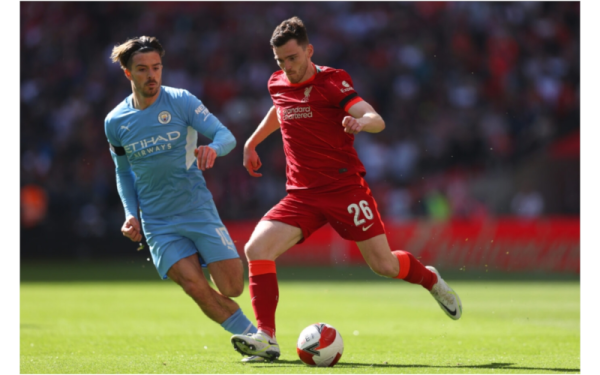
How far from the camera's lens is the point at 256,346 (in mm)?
5180

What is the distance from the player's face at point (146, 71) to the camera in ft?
18.7

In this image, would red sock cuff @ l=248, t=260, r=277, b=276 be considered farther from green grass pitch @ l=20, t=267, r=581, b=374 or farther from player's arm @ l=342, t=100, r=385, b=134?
player's arm @ l=342, t=100, r=385, b=134

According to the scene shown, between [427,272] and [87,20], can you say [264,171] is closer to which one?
[87,20]

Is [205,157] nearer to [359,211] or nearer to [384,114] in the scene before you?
[359,211]

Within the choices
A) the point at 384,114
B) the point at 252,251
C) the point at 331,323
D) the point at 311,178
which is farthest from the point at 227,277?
the point at 384,114

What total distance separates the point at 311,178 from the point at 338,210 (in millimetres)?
311

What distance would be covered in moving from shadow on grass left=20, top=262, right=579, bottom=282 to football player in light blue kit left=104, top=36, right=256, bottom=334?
751 centimetres

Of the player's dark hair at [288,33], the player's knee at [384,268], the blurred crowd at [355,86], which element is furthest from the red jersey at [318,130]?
the blurred crowd at [355,86]

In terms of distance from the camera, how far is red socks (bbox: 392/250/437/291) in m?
5.84

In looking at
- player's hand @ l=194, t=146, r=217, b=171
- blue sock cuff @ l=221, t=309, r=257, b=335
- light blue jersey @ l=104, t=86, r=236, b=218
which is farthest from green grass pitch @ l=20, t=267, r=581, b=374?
player's hand @ l=194, t=146, r=217, b=171

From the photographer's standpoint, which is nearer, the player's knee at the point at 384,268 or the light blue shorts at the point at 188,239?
the player's knee at the point at 384,268

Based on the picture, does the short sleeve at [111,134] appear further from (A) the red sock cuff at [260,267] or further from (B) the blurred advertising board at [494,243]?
(B) the blurred advertising board at [494,243]

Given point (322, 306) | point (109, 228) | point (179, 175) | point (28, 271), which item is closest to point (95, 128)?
point (109, 228)

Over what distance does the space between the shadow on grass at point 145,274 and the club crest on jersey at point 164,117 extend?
7.76 metres
